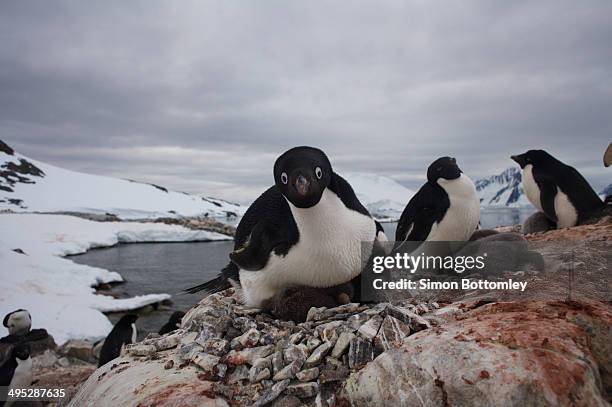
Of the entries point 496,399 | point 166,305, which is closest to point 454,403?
point 496,399

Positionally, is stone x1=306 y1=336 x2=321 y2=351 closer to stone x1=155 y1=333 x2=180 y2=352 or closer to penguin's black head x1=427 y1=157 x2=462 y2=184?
stone x1=155 y1=333 x2=180 y2=352

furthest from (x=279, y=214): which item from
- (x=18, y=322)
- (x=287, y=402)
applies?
(x=18, y=322)

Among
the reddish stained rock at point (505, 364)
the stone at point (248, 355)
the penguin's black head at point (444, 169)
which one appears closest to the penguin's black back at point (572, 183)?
the penguin's black head at point (444, 169)

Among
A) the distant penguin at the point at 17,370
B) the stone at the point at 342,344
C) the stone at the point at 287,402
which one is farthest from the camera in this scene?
the distant penguin at the point at 17,370

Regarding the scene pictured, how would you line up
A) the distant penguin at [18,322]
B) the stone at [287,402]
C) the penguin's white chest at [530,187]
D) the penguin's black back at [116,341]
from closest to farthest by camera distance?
1. the stone at [287,402]
2. the penguin's white chest at [530,187]
3. the penguin's black back at [116,341]
4. the distant penguin at [18,322]

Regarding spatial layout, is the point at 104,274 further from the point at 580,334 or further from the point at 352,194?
the point at 580,334

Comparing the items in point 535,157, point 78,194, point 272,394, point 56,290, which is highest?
point 78,194

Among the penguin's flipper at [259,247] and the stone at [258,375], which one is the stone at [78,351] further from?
the stone at [258,375]

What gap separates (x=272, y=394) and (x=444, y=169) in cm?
365

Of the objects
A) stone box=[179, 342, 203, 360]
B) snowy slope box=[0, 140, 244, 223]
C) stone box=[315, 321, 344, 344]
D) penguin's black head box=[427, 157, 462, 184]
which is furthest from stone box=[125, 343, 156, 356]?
snowy slope box=[0, 140, 244, 223]

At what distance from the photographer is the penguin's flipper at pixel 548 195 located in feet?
22.9

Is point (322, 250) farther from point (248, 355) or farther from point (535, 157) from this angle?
point (535, 157)

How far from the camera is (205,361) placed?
2859 millimetres

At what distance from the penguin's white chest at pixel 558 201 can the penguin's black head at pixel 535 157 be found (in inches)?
3.2
